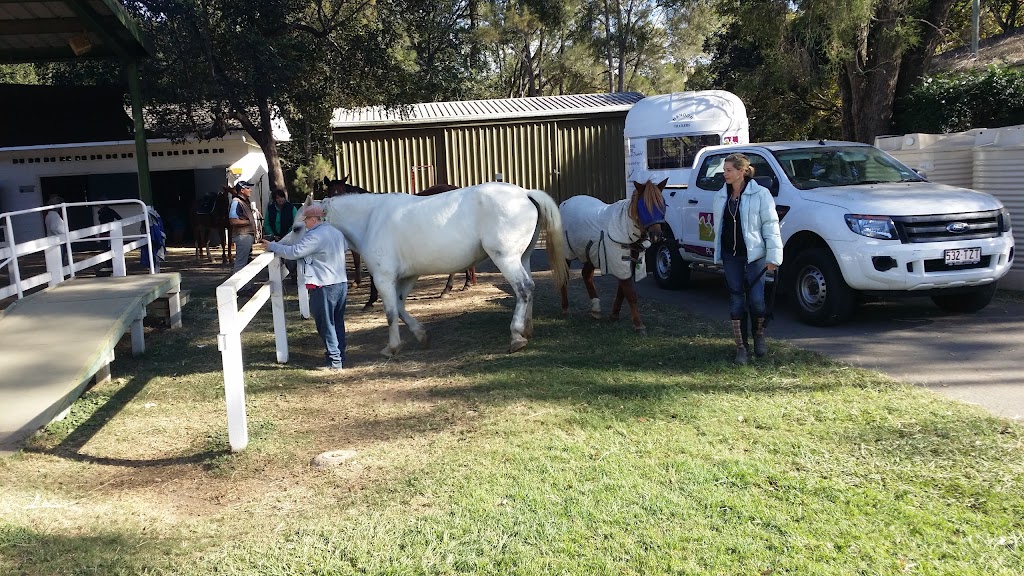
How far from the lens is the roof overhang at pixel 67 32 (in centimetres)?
1173

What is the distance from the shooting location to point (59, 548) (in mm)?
4020

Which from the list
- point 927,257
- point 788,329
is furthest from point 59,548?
point 927,257

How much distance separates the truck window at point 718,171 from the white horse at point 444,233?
2.96 m

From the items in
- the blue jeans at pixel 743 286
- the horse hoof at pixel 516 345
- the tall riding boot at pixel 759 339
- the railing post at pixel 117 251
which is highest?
the railing post at pixel 117 251

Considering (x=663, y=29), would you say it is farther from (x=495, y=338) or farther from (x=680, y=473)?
(x=680, y=473)

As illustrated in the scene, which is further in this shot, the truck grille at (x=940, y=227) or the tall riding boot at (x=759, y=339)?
the truck grille at (x=940, y=227)

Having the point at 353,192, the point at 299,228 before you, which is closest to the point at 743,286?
the point at 299,228

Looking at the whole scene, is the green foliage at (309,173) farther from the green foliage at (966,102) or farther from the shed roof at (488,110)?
the green foliage at (966,102)

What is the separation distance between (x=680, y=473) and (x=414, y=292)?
8.62 metres

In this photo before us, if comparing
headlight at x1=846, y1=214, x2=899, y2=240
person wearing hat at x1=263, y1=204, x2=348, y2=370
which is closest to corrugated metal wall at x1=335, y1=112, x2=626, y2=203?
person wearing hat at x1=263, y1=204, x2=348, y2=370

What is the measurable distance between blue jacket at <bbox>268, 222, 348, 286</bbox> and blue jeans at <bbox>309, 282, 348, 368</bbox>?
0.09m

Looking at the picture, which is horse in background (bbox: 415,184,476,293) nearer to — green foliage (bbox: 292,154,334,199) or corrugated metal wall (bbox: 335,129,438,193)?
corrugated metal wall (bbox: 335,129,438,193)

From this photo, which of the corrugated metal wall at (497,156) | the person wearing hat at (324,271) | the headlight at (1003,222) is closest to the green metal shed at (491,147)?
the corrugated metal wall at (497,156)

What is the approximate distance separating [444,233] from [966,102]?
→ 1242cm
